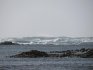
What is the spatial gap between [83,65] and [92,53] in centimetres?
1896

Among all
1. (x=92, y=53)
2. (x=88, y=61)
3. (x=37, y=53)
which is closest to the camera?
(x=88, y=61)

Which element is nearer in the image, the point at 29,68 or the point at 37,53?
the point at 29,68

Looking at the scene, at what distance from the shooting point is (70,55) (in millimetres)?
101625

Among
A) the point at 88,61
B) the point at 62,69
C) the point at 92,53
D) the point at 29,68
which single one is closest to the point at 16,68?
the point at 29,68

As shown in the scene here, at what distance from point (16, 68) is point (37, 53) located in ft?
96.9

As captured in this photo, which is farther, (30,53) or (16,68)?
(30,53)

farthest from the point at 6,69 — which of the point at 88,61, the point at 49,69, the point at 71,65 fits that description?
the point at 88,61

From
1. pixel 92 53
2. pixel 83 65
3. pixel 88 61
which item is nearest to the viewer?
pixel 83 65

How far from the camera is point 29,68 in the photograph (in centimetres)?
7381

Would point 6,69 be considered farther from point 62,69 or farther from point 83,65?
point 83,65

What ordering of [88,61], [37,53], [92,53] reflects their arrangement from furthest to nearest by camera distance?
[37,53] < [92,53] < [88,61]

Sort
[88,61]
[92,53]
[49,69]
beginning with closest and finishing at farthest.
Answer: [49,69] < [88,61] < [92,53]

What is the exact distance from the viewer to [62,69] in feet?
236

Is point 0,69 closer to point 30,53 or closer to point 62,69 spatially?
point 62,69
